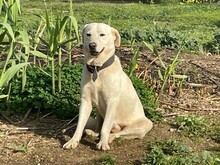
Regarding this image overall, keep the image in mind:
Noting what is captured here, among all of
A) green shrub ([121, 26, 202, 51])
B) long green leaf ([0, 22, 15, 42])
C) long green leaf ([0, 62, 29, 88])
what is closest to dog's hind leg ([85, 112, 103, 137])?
long green leaf ([0, 62, 29, 88])

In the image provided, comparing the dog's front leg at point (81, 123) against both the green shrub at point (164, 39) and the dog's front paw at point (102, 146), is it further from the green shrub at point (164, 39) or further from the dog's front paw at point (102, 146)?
the green shrub at point (164, 39)

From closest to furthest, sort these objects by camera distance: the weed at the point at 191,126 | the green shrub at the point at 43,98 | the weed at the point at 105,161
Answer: the weed at the point at 105,161
the weed at the point at 191,126
the green shrub at the point at 43,98

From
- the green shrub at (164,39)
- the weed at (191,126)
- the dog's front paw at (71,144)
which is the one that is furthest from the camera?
the green shrub at (164,39)

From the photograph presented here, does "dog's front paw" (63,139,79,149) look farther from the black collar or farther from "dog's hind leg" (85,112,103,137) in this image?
the black collar

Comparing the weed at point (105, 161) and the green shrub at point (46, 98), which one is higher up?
the green shrub at point (46, 98)

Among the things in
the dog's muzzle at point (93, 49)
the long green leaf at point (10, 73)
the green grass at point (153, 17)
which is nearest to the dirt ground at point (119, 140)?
the long green leaf at point (10, 73)

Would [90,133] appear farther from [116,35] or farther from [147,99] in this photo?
[147,99]

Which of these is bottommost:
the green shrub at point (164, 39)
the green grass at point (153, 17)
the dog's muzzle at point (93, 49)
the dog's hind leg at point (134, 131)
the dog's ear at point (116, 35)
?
the green grass at point (153, 17)

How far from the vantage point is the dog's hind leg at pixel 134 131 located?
18.6 ft

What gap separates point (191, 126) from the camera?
623 cm

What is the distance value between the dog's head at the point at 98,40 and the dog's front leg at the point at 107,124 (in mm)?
481

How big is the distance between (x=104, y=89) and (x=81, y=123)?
380 mm

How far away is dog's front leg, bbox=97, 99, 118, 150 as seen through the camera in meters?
5.42

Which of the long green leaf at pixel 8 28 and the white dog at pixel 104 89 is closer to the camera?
the white dog at pixel 104 89
